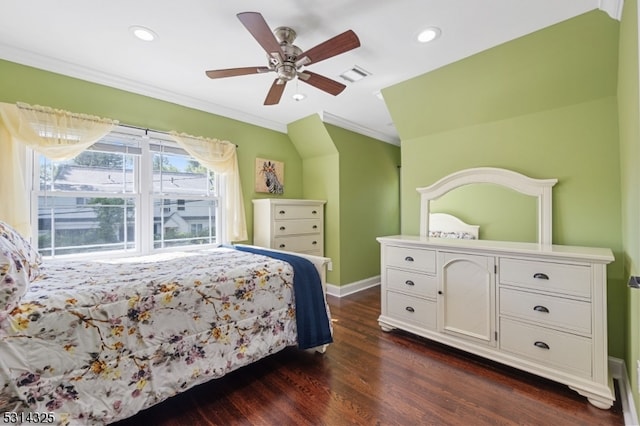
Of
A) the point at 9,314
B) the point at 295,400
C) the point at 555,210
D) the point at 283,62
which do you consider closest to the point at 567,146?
the point at 555,210

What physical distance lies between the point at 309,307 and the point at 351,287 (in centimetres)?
201

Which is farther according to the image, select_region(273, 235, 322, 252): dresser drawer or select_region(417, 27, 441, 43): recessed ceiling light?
select_region(273, 235, 322, 252): dresser drawer

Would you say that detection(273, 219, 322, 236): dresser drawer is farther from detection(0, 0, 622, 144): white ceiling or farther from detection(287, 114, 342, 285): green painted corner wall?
detection(0, 0, 622, 144): white ceiling

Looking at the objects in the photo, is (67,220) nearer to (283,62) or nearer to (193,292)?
(193,292)

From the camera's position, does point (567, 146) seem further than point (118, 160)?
No

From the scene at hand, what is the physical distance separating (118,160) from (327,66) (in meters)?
2.28

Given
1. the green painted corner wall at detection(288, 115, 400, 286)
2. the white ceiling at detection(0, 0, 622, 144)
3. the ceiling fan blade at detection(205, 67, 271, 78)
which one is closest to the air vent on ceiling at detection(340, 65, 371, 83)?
the white ceiling at detection(0, 0, 622, 144)

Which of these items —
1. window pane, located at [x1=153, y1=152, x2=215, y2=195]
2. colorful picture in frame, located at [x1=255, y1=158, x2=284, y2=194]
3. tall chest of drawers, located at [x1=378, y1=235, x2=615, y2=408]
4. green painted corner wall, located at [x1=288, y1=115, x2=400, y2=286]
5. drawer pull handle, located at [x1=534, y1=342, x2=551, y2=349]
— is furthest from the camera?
green painted corner wall, located at [x1=288, y1=115, x2=400, y2=286]

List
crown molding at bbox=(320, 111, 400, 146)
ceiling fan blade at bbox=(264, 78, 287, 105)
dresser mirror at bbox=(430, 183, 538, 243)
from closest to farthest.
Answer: ceiling fan blade at bbox=(264, 78, 287, 105), dresser mirror at bbox=(430, 183, 538, 243), crown molding at bbox=(320, 111, 400, 146)

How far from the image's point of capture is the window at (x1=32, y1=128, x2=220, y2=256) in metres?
2.48

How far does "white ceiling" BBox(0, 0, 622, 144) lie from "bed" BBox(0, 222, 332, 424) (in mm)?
1468

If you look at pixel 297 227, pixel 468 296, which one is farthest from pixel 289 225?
pixel 468 296

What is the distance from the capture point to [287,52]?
6.10ft

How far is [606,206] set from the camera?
208 cm
